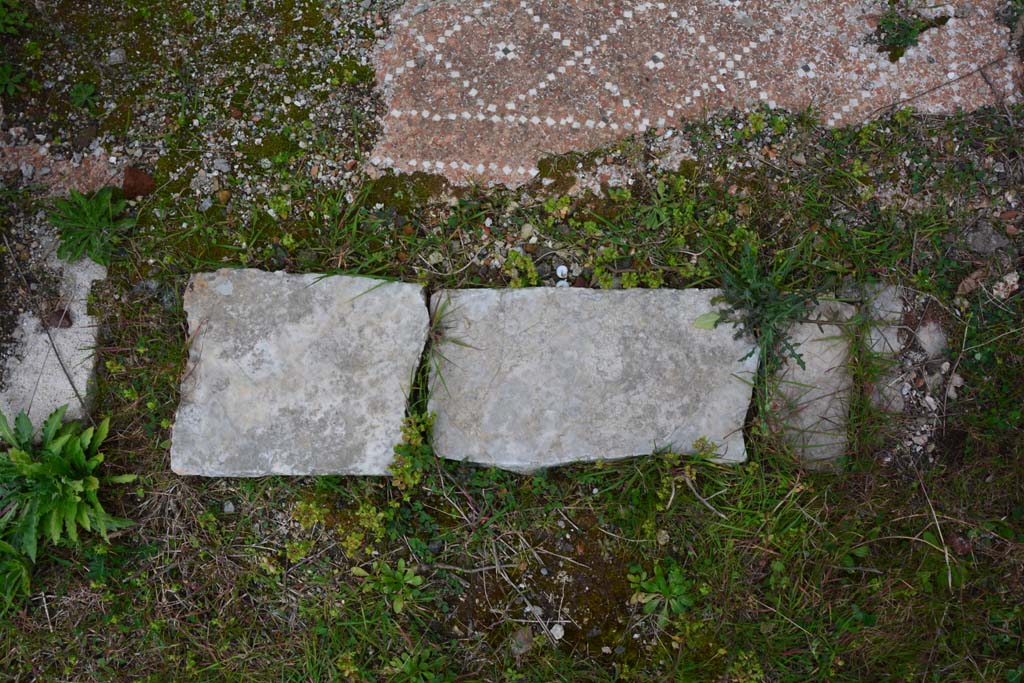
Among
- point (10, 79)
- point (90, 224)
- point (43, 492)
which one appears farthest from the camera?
point (10, 79)

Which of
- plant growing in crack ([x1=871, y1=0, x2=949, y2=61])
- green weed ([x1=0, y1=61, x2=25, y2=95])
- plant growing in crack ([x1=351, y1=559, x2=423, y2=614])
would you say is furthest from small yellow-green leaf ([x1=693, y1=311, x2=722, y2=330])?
green weed ([x1=0, y1=61, x2=25, y2=95])

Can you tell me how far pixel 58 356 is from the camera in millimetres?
2910

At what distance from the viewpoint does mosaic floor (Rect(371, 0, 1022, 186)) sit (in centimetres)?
295

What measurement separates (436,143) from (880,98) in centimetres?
220

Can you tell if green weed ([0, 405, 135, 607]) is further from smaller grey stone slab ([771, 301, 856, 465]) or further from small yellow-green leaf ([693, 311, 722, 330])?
smaller grey stone slab ([771, 301, 856, 465])

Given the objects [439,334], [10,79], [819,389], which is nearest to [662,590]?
[819,389]

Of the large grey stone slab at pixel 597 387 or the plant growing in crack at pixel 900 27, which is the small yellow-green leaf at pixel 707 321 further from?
the plant growing in crack at pixel 900 27

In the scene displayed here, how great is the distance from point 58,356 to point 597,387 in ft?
8.43

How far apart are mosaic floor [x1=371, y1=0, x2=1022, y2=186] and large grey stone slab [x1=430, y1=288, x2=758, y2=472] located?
2.68ft

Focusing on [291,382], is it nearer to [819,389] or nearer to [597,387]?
[597,387]

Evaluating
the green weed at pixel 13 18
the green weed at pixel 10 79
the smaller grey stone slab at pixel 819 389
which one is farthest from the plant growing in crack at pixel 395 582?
the green weed at pixel 13 18

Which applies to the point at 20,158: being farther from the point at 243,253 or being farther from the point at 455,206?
the point at 455,206

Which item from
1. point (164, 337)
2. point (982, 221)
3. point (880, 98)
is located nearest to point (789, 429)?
point (982, 221)

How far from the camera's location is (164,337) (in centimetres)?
288
